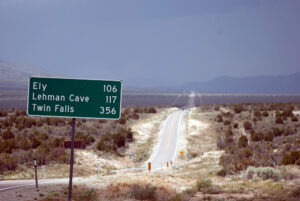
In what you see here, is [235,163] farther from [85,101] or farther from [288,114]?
[288,114]

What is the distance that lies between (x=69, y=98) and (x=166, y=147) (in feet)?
118

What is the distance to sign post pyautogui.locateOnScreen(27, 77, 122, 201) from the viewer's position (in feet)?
35.7

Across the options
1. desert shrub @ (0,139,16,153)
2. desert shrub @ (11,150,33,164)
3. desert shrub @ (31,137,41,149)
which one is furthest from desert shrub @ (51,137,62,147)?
desert shrub @ (11,150,33,164)

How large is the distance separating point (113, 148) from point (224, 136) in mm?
16297

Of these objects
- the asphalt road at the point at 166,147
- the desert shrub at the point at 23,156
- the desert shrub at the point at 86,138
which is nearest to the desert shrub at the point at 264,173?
the asphalt road at the point at 166,147

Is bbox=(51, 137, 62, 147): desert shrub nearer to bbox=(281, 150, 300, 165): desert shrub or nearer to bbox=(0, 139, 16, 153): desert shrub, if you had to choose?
bbox=(0, 139, 16, 153): desert shrub

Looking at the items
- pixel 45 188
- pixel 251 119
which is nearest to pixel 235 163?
pixel 45 188

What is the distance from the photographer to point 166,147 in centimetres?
4612

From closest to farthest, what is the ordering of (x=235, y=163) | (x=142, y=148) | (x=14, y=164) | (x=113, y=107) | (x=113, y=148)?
(x=113, y=107), (x=235, y=163), (x=14, y=164), (x=113, y=148), (x=142, y=148)

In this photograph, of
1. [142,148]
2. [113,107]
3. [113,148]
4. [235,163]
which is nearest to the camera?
[113,107]

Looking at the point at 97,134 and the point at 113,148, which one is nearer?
the point at 113,148

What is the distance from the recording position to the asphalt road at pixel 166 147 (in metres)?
38.0

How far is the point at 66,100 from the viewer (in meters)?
10.9

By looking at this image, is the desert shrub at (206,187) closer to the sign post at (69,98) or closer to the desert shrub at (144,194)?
the desert shrub at (144,194)
